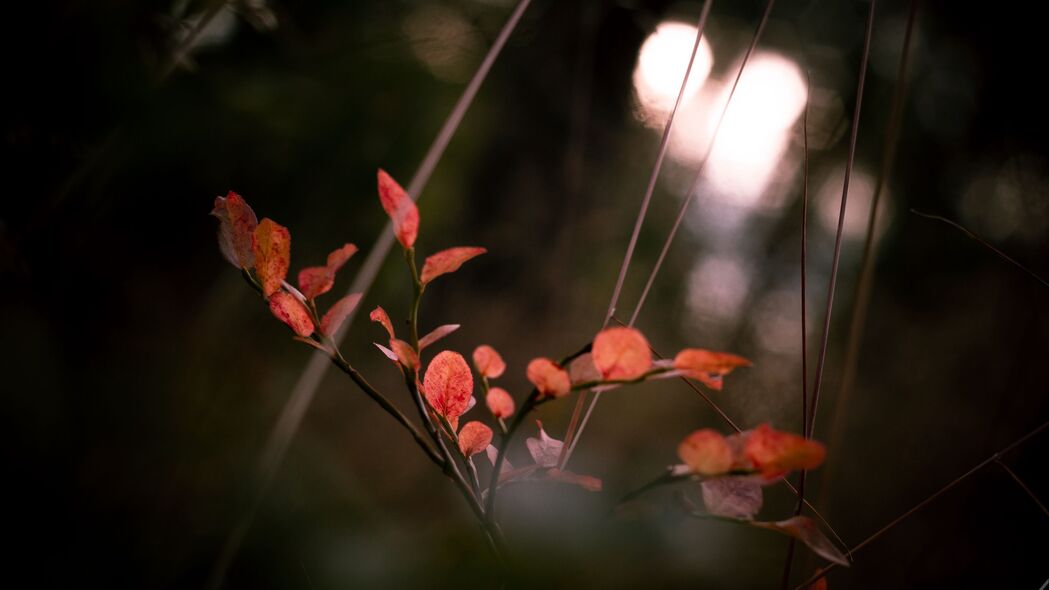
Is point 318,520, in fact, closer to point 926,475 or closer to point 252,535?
point 252,535

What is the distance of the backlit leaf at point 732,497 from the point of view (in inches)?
6.0

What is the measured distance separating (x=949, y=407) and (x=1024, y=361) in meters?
0.09

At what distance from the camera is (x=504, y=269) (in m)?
0.69

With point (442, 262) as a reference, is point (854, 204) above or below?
above

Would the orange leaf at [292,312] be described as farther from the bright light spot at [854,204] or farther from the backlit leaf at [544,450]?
the bright light spot at [854,204]

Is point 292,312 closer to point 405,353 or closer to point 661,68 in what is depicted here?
point 405,353

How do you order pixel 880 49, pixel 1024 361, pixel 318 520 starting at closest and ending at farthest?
pixel 318 520, pixel 1024 361, pixel 880 49

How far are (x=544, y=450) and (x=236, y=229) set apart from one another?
117mm

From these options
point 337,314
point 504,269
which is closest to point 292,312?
point 337,314

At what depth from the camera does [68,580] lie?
1.13ft

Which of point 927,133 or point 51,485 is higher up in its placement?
point 927,133

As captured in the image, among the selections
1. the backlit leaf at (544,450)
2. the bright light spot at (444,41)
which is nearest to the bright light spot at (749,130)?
the bright light spot at (444,41)

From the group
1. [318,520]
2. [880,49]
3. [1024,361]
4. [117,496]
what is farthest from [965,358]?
[117,496]

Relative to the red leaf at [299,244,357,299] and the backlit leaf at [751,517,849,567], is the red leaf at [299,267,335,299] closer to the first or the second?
the red leaf at [299,244,357,299]
